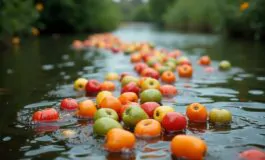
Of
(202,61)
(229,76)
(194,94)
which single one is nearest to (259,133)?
(194,94)

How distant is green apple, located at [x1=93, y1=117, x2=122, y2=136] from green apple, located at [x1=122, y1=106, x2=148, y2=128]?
0.32 meters

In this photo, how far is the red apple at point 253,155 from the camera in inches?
152

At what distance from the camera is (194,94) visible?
7.49 metres

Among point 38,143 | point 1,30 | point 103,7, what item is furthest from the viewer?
point 103,7

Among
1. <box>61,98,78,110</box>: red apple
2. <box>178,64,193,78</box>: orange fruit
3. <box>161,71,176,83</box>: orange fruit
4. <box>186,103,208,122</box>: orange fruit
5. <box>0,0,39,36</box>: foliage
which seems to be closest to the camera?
<box>186,103,208,122</box>: orange fruit

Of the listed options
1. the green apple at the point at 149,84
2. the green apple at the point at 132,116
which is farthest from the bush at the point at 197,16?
the green apple at the point at 132,116

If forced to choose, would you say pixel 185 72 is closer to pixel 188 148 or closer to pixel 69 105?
pixel 69 105

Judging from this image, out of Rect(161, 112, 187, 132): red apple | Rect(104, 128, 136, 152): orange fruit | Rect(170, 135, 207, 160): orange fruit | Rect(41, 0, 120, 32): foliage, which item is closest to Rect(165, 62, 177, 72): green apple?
Rect(161, 112, 187, 132): red apple

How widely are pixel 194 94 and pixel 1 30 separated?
37.6 feet

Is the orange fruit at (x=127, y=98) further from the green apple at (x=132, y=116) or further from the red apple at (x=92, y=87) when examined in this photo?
the red apple at (x=92, y=87)

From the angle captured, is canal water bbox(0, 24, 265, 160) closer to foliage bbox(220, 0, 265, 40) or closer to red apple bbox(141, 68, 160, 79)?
red apple bbox(141, 68, 160, 79)

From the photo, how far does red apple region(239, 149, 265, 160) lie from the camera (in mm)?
3859

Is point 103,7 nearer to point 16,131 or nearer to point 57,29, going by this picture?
point 57,29

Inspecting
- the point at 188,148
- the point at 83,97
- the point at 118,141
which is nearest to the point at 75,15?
the point at 83,97
